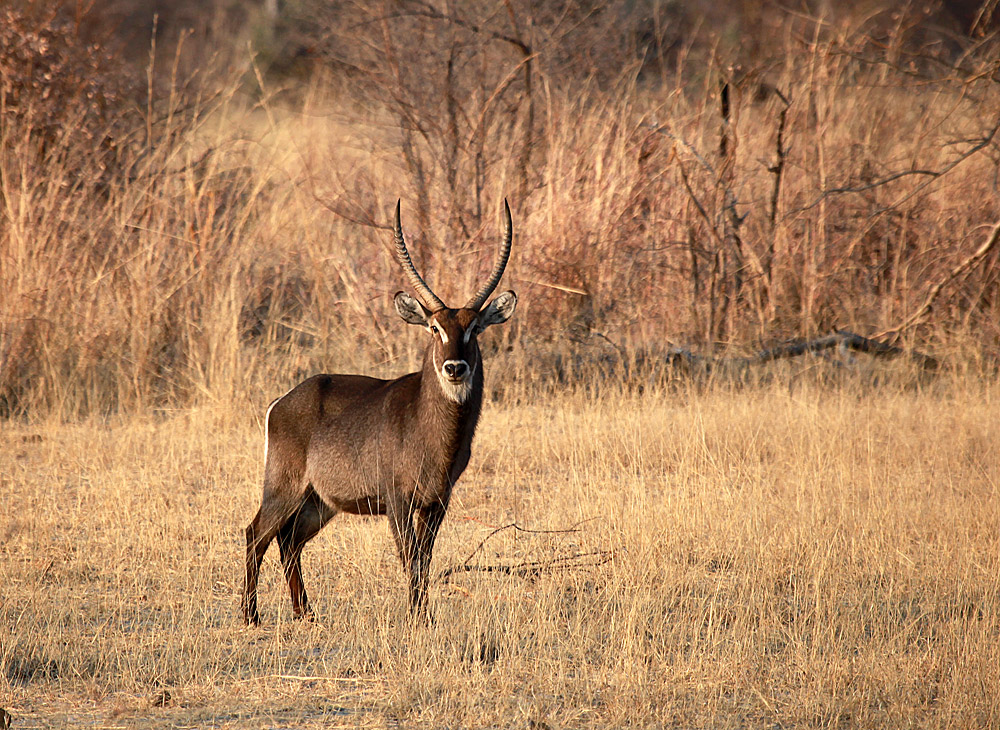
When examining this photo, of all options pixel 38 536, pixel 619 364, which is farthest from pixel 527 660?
pixel 619 364

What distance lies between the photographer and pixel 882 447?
753 cm

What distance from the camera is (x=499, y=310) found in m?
5.49

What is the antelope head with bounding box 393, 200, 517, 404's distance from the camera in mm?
4902

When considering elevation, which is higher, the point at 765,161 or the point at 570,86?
the point at 570,86

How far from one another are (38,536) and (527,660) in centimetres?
311

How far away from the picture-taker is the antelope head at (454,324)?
4902mm

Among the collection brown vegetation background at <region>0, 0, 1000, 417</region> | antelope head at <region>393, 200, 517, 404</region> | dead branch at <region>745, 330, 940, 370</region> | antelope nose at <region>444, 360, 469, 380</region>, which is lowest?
dead branch at <region>745, 330, 940, 370</region>

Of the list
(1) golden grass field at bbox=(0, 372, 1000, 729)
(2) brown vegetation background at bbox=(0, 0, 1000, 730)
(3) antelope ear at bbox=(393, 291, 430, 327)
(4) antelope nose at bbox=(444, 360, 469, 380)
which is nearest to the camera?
(1) golden grass field at bbox=(0, 372, 1000, 729)

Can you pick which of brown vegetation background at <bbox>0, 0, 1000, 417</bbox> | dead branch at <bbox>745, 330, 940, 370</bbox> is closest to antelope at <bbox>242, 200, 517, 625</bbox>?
brown vegetation background at <bbox>0, 0, 1000, 417</bbox>

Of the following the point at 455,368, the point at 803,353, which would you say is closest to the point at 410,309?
the point at 455,368

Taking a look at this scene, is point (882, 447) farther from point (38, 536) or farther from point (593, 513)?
point (38, 536)

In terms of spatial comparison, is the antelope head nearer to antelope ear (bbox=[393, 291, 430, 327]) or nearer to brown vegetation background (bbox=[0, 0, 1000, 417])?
antelope ear (bbox=[393, 291, 430, 327])

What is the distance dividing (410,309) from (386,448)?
77 cm

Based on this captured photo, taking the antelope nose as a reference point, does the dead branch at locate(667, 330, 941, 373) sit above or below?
below
